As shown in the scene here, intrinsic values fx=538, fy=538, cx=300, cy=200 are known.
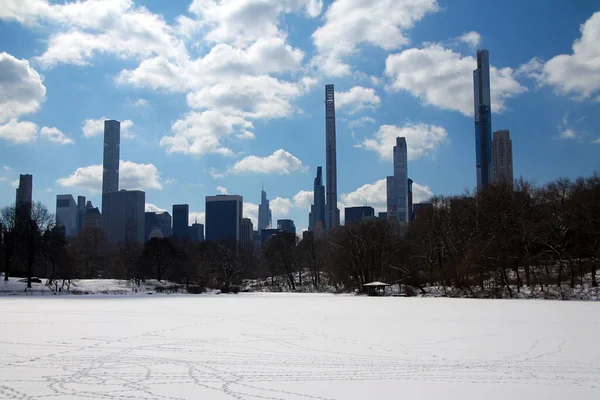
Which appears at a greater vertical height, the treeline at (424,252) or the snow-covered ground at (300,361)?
the treeline at (424,252)

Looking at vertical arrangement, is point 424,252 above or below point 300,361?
above

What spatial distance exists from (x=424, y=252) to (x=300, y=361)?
2271 inches

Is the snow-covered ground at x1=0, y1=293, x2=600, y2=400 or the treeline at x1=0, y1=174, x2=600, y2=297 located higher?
the treeline at x1=0, y1=174, x2=600, y2=297

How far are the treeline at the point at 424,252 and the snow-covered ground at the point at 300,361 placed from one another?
3079 cm

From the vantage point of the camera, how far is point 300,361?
38.4 feet

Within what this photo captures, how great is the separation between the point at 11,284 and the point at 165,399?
62950mm

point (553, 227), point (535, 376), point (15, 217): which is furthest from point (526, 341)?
point (15, 217)

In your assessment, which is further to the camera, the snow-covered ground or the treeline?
→ the treeline

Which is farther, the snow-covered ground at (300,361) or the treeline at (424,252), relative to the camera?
the treeline at (424,252)

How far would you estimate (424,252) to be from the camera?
2645 inches

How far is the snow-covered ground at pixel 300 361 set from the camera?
880 centimetres

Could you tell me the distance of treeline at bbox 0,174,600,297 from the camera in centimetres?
4828

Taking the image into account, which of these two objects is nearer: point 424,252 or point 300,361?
point 300,361

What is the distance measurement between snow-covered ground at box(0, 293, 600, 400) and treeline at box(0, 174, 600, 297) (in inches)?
1212
